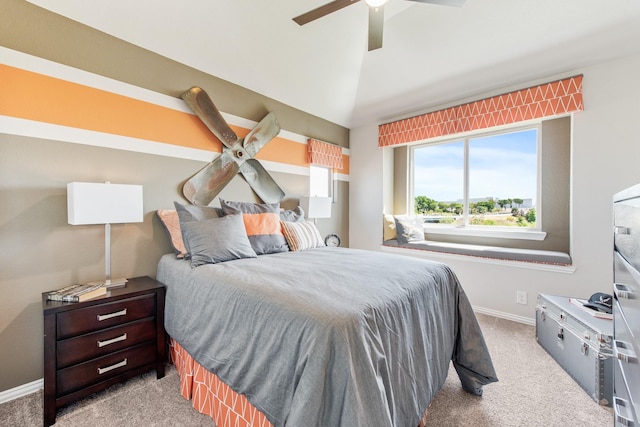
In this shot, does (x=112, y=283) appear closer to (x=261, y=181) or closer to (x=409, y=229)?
(x=261, y=181)

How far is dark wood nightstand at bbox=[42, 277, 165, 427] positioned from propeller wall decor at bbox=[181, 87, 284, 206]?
976 mm

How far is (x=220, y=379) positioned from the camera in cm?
133

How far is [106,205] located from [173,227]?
55cm

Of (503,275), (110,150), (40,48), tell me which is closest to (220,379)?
(110,150)

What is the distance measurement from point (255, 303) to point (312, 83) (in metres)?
2.88

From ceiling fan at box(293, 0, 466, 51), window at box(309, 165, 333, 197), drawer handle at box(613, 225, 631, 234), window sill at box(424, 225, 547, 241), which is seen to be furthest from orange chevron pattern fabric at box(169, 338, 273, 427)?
window sill at box(424, 225, 547, 241)

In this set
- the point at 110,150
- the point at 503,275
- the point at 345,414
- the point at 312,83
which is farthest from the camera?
the point at 312,83

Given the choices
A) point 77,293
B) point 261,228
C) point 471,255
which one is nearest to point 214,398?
point 77,293

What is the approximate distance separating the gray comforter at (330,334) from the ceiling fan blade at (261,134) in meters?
1.45

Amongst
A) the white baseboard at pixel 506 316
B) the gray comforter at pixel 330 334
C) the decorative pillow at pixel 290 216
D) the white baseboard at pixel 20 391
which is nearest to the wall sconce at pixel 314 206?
the decorative pillow at pixel 290 216

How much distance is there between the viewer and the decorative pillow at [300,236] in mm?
2562

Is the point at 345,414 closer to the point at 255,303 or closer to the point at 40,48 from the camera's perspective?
the point at 255,303

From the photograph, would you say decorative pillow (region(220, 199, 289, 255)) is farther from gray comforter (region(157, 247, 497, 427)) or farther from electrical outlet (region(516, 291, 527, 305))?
electrical outlet (region(516, 291, 527, 305))

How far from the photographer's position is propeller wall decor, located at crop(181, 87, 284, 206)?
2.46m
